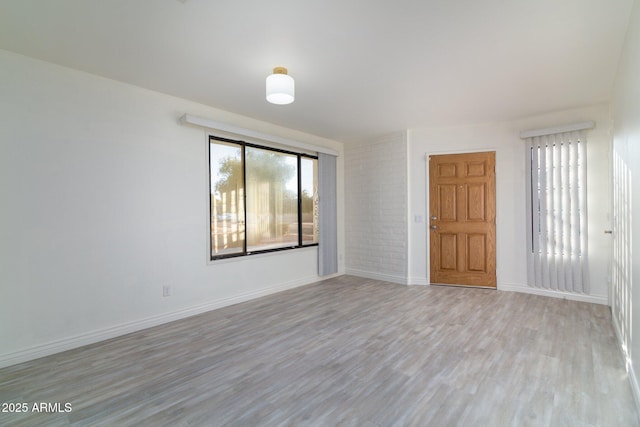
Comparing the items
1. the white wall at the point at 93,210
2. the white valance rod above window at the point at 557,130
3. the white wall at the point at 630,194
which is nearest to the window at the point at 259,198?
the white wall at the point at 93,210

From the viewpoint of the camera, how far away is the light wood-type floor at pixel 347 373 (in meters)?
1.84

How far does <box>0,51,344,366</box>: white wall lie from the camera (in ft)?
8.30

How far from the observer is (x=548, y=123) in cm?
419

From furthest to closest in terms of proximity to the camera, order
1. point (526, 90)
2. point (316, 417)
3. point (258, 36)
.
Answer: point (526, 90)
point (258, 36)
point (316, 417)

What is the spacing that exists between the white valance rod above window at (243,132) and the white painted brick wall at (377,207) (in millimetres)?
807

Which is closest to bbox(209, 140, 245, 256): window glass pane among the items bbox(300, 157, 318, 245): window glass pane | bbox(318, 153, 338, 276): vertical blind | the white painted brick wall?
bbox(300, 157, 318, 245): window glass pane

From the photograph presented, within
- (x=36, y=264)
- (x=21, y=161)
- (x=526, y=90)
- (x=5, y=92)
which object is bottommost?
(x=36, y=264)

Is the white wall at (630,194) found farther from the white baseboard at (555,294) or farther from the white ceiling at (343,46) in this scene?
the white baseboard at (555,294)

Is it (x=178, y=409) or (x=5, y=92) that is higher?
(x=5, y=92)

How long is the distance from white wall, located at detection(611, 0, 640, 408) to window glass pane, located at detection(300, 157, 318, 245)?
3.79 m

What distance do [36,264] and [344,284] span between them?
383cm

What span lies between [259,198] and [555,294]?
4288 mm

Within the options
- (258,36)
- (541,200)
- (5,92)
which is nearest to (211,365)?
(258,36)

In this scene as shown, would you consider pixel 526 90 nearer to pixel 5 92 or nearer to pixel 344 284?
pixel 344 284
